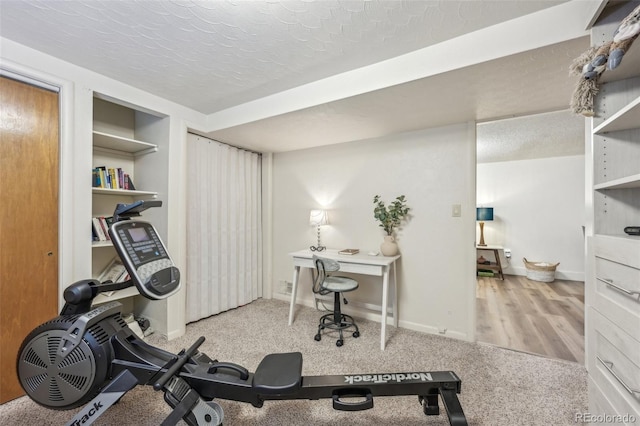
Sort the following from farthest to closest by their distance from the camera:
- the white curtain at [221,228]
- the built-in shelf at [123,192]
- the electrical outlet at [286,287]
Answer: the electrical outlet at [286,287] < the white curtain at [221,228] < the built-in shelf at [123,192]

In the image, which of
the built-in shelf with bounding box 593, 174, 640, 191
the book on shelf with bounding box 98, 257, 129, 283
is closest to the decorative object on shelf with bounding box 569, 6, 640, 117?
the built-in shelf with bounding box 593, 174, 640, 191

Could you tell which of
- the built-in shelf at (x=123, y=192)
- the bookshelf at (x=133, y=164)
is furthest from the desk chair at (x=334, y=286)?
the built-in shelf at (x=123, y=192)

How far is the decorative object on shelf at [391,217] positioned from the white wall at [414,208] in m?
0.09

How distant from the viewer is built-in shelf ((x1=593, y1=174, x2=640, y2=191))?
0.95m

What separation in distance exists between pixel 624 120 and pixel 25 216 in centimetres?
323

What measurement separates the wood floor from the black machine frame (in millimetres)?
1736

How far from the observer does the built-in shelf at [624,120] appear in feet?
3.12

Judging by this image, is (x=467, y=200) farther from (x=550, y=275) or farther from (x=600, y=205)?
(x=550, y=275)

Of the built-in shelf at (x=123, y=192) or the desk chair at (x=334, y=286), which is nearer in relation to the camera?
the built-in shelf at (x=123, y=192)

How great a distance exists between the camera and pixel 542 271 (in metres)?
4.24

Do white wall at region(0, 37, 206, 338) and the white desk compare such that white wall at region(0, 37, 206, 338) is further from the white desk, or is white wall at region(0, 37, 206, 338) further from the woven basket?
the woven basket

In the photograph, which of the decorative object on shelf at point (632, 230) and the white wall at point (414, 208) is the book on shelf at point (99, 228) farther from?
the decorative object on shelf at point (632, 230)

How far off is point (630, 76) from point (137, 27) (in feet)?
8.19

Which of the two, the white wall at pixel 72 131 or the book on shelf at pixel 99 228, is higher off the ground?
the white wall at pixel 72 131
